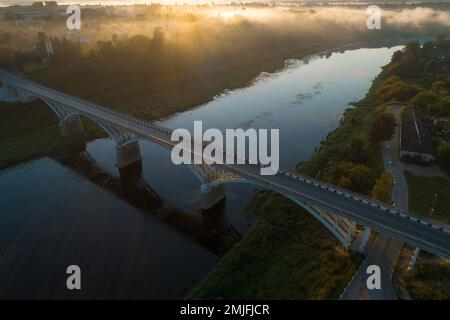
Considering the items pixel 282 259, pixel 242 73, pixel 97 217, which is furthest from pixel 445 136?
pixel 242 73

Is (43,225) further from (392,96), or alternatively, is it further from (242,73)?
(242,73)

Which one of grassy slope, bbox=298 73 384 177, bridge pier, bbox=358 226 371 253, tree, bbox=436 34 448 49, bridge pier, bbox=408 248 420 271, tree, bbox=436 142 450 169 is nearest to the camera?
bridge pier, bbox=408 248 420 271

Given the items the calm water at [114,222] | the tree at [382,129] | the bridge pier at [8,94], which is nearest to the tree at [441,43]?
the calm water at [114,222]

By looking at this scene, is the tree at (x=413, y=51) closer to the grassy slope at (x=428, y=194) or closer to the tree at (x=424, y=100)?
the tree at (x=424, y=100)

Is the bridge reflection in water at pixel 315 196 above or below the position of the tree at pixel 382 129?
below

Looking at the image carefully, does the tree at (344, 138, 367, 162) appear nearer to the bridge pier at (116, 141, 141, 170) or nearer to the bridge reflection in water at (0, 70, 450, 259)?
the bridge reflection in water at (0, 70, 450, 259)

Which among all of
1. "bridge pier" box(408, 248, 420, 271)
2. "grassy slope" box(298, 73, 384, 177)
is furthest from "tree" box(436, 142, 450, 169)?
"bridge pier" box(408, 248, 420, 271)

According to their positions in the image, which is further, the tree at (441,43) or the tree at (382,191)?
the tree at (441,43)
